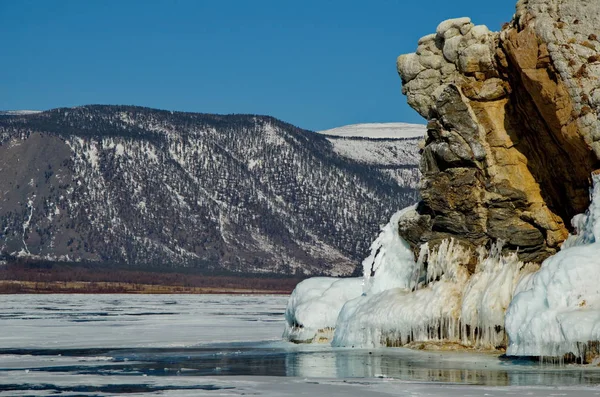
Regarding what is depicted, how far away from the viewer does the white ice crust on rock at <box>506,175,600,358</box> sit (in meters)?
28.4

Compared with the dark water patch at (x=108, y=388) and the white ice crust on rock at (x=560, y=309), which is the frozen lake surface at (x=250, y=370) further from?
the white ice crust on rock at (x=560, y=309)

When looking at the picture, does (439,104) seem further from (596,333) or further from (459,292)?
(596,333)

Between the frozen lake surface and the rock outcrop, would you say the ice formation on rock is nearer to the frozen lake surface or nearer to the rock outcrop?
the rock outcrop

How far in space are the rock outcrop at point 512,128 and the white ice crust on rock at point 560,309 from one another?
15.6ft

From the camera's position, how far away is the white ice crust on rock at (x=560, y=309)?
2842 cm

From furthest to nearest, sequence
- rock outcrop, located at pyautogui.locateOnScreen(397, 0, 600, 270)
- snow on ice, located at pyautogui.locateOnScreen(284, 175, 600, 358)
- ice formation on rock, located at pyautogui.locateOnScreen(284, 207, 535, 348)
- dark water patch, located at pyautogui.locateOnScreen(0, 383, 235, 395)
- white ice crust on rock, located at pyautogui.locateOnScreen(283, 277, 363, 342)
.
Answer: white ice crust on rock, located at pyautogui.locateOnScreen(283, 277, 363, 342), ice formation on rock, located at pyautogui.locateOnScreen(284, 207, 535, 348), rock outcrop, located at pyautogui.locateOnScreen(397, 0, 600, 270), snow on ice, located at pyautogui.locateOnScreen(284, 175, 600, 358), dark water patch, located at pyautogui.locateOnScreen(0, 383, 235, 395)

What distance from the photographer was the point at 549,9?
1380 inches

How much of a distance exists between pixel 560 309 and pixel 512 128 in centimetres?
958

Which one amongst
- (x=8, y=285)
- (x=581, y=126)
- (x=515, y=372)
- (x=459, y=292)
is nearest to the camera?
(x=515, y=372)

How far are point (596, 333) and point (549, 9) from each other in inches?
464

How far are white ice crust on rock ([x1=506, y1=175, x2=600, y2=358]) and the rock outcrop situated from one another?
4748 millimetres

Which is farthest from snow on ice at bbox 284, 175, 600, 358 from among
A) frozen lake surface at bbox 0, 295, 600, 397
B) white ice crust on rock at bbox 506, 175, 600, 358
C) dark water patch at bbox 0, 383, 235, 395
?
dark water patch at bbox 0, 383, 235, 395

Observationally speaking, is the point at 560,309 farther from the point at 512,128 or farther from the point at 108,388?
the point at 108,388

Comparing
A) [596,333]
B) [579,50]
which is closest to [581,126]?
[579,50]
